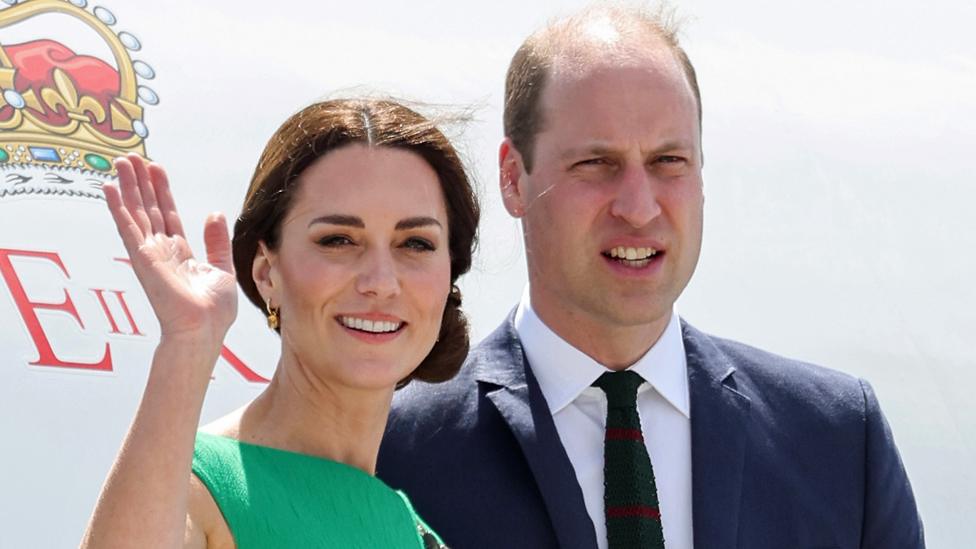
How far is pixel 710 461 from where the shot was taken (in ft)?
8.45

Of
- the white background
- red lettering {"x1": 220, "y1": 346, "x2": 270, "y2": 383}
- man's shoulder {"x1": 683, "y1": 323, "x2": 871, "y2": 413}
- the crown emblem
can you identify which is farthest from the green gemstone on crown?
man's shoulder {"x1": 683, "y1": 323, "x2": 871, "y2": 413}

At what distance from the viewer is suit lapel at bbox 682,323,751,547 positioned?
2502 mm

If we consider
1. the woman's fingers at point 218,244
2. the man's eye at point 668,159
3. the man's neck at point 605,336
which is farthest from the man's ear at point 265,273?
the man's eye at point 668,159

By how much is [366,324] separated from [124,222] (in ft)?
1.60

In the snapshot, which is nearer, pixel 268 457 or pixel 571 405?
pixel 268 457

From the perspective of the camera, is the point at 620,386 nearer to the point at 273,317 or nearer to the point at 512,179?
the point at 512,179

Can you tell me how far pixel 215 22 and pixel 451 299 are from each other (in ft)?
3.91

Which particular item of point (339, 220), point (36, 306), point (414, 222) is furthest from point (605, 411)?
point (36, 306)

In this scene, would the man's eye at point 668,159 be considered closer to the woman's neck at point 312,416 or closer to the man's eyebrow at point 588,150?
the man's eyebrow at point 588,150

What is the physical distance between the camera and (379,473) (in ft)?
8.41

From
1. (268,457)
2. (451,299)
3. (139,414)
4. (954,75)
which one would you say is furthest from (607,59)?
(954,75)

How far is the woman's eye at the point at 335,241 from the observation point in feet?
7.26

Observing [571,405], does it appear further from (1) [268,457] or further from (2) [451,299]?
(1) [268,457]

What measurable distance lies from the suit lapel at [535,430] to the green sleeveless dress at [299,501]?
231 millimetres
